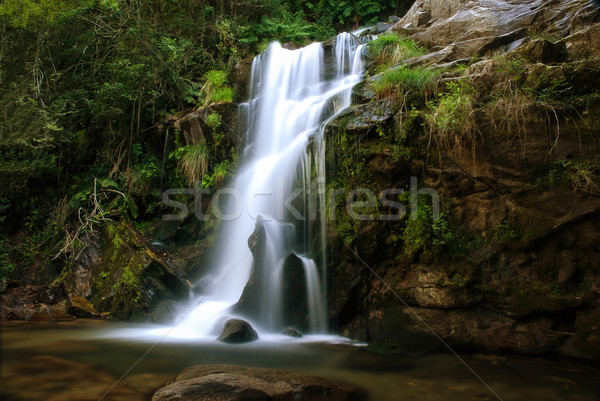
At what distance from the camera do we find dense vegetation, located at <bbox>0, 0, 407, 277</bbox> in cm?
797

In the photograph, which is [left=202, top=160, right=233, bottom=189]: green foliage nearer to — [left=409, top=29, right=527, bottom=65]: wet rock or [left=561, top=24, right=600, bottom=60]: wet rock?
[left=409, top=29, right=527, bottom=65]: wet rock

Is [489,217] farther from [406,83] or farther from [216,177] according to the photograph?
[216,177]

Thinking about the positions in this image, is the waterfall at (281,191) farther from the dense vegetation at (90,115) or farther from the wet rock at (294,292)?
the dense vegetation at (90,115)

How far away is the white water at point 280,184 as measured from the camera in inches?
224

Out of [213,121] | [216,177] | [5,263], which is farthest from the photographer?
[213,121]

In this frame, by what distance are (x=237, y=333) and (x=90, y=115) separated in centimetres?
757

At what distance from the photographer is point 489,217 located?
507cm

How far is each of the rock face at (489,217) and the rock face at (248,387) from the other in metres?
1.86

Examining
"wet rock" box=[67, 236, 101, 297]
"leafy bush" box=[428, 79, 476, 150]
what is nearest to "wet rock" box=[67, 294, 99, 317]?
"wet rock" box=[67, 236, 101, 297]

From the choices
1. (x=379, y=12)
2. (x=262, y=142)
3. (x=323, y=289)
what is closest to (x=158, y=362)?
(x=323, y=289)

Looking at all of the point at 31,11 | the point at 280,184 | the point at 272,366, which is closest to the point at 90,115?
the point at 31,11

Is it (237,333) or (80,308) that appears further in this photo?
(80,308)

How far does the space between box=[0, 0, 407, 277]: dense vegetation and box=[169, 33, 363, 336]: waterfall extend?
0.93m

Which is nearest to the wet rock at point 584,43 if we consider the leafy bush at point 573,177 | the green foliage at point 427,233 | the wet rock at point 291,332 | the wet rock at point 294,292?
the leafy bush at point 573,177
